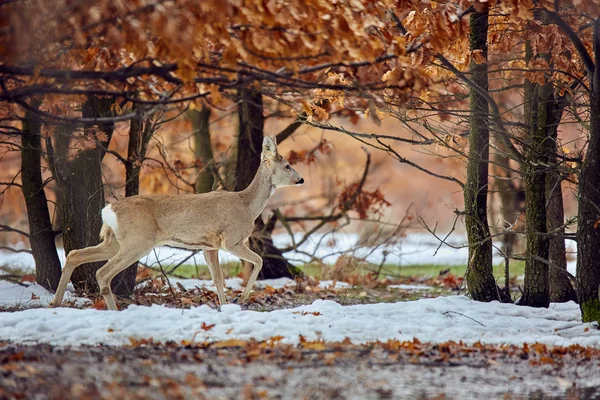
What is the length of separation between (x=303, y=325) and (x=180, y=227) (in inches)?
114

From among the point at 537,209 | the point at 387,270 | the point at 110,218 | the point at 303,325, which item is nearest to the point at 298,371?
the point at 303,325

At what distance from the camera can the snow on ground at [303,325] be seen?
729cm

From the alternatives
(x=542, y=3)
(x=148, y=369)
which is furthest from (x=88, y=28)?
(x=542, y=3)

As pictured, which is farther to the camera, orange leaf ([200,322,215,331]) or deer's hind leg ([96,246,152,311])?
deer's hind leg ([96,246,152,311])

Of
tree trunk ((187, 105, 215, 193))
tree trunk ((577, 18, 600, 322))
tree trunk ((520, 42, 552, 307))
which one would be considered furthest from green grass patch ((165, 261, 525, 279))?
tree trunk ((577, 18, 600, 322))

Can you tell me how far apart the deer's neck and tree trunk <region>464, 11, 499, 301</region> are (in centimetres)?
260

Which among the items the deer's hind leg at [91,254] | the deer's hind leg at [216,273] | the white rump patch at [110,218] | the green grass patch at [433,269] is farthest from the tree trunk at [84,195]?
the green grass patch at [433,269]

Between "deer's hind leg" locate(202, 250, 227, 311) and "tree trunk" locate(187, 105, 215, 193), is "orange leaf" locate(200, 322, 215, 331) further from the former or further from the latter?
"tree trunk" locate(187, 105, 215, 193)

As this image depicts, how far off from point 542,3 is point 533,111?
191 cm

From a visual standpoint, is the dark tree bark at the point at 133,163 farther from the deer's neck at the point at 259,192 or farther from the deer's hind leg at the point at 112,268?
the deer's neck at the point at 259,192

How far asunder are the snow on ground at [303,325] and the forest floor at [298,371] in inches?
14.7

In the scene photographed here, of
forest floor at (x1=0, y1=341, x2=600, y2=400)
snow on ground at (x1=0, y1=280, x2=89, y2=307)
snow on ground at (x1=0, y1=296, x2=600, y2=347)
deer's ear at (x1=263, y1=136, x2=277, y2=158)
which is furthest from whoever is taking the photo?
deer's ear at (x1=263, y1=136, x2=277, y2=158)

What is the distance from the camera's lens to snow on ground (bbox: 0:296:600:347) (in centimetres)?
729

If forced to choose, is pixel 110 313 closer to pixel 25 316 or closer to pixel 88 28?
pixel 25 316
